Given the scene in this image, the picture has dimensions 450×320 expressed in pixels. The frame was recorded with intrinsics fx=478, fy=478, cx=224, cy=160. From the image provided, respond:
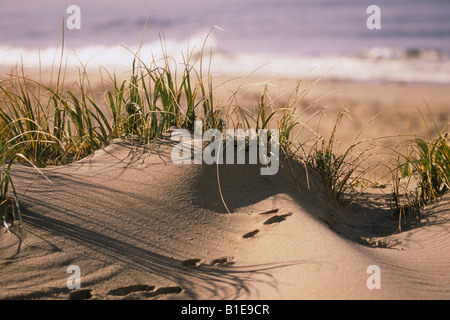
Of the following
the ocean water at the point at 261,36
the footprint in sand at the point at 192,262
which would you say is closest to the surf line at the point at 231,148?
the footprint in sand at the point at 192,262

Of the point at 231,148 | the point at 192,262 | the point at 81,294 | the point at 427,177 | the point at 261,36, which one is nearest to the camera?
the point at 81,294

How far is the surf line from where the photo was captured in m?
2.61

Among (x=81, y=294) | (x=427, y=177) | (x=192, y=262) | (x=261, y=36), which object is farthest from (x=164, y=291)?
(x=261, y=36)

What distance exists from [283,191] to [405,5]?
1965 centimetres

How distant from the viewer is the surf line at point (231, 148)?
261 cm

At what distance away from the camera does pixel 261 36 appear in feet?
56.0

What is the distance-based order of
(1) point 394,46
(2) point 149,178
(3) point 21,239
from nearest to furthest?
(3) point 21,239 → (2) point 149,178 → (1) point 394,46

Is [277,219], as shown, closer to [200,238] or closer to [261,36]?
[200,238]

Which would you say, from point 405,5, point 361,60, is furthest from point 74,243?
A: point 405,5

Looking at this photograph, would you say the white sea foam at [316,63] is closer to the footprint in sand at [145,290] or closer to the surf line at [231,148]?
the surf line at [231,148]

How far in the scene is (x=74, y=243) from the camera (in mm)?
2090

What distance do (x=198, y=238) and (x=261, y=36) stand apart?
1566 centimetres

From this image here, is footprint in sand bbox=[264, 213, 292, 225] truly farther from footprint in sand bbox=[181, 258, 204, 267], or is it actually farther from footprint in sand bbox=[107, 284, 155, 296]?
footprint in sand bbox=[107, 284, 155, 296]
